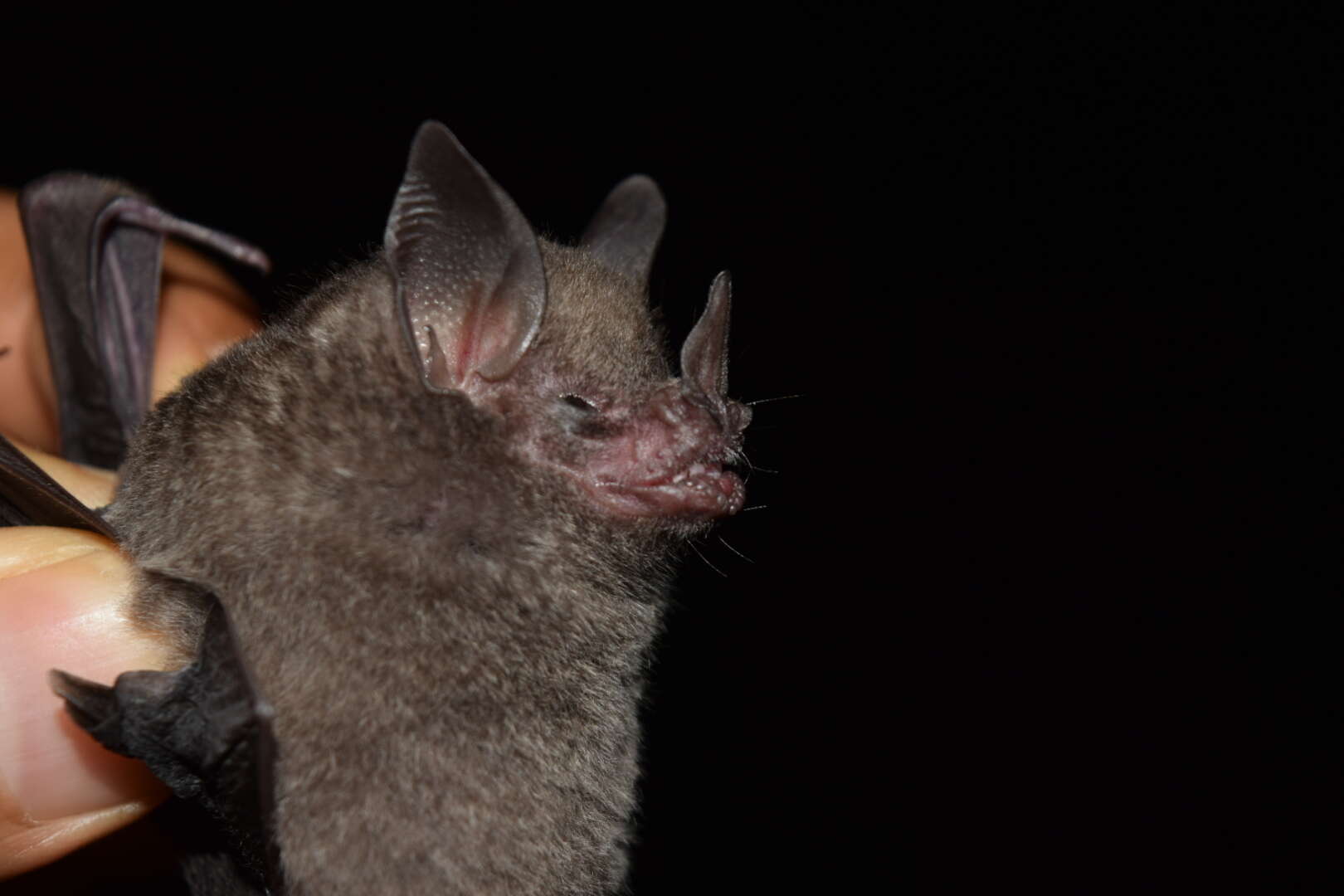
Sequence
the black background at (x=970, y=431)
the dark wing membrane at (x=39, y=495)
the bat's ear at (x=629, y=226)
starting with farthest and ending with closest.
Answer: the black background at (x=970, y=431) → the bat's ear at (x=629, y=226) → the dark wing membrane at (x=39, y=495)

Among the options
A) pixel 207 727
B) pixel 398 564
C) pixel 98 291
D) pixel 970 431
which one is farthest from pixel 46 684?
pixel 970 431

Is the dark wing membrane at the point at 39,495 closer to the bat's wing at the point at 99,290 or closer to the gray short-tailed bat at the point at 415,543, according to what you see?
the gray short-tailed bat at the point at 415,543

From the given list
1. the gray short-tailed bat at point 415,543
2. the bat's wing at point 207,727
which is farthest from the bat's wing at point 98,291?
the bat's wing at point 207,727

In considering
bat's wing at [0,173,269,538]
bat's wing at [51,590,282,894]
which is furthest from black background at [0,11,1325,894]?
bat's wing at [51,590,282,894]

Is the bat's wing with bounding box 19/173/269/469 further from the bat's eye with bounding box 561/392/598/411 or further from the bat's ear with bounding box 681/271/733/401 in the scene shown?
the bat's ear with bounding box 681/271/733/401

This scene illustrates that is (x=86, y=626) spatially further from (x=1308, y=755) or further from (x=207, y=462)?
(x=1308, y=755)

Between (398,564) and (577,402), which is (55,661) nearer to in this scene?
(398,564)
